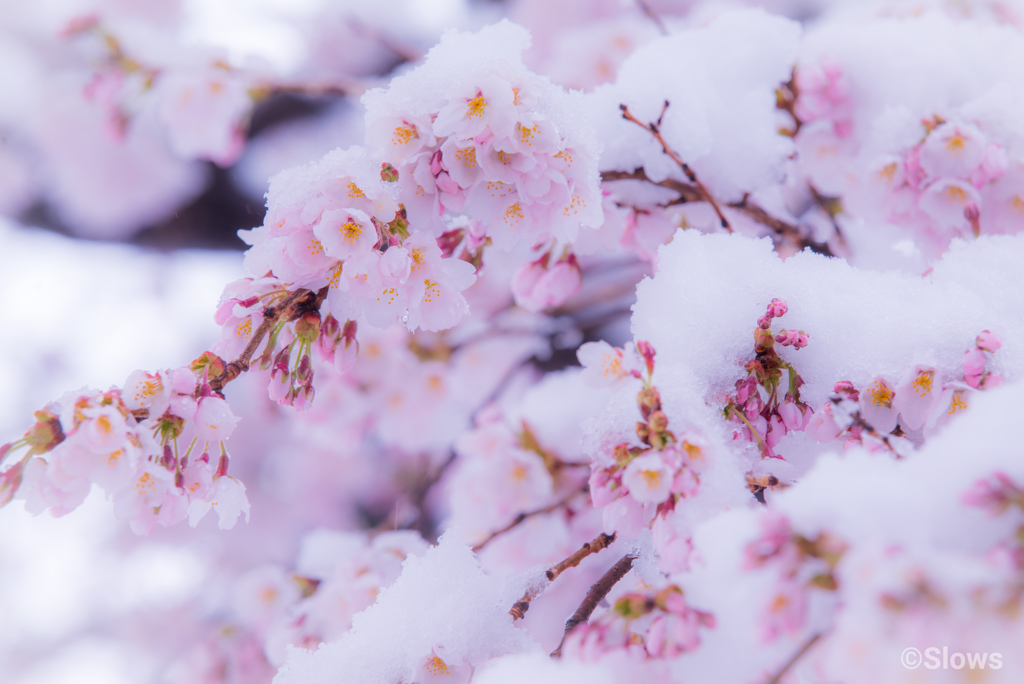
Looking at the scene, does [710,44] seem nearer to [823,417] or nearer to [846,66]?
[846,66]

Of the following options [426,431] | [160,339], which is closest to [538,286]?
[426,431]

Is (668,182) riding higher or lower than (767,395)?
higher

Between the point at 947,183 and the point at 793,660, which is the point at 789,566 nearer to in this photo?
the point at 793,660

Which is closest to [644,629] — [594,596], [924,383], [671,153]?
[594,596]

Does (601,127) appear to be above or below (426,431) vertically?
above

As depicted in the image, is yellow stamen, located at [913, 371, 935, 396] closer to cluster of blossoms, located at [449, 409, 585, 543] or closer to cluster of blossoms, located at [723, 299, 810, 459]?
cluster of blossoms, located at [723, 299, 810, 459]

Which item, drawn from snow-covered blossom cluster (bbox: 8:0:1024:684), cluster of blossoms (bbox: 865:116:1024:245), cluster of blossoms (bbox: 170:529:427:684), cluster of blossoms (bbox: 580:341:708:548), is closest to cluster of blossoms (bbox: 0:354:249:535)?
snow-covered blossom cluster (bbox: 8:0:1024:684)
